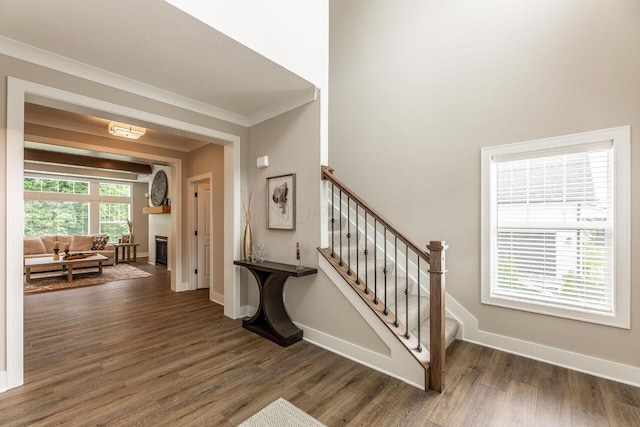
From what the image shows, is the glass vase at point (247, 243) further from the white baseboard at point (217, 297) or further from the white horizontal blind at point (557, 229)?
the white horizontal blind at point (557, 229)

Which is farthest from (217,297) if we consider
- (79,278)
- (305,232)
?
(79,278)

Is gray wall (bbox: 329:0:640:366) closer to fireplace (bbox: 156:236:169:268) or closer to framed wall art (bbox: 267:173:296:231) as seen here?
framed wall art (bbox: 267:173:296:231)

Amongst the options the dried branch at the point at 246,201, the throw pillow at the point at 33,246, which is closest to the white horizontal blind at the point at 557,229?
the dried branch at the point at 246,201

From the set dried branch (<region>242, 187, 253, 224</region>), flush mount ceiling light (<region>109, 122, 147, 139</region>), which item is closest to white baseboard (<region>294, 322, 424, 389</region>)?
dried branch (<region>242, 187, 253, 224</region>)

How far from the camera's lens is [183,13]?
190cm

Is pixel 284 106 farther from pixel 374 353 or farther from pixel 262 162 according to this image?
pixel 374 353

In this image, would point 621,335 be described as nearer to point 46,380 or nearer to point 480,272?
point 480,272

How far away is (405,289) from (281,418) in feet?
4.89

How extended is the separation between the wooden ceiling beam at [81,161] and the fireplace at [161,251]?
201 cm

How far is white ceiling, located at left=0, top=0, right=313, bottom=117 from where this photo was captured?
6.18 feet

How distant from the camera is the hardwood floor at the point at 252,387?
1.90 metres

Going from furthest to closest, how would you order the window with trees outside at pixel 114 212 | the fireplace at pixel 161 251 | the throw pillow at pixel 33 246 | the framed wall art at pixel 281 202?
the window with trees outside at pixel 114 212 → the fireplace at pixel 161 251 → the throw pillow at pixel 33 246 → the framed wall art at pixel 281 202

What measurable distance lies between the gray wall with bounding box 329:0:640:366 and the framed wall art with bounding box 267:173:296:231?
120cm

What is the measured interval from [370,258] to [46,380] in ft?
10.6
